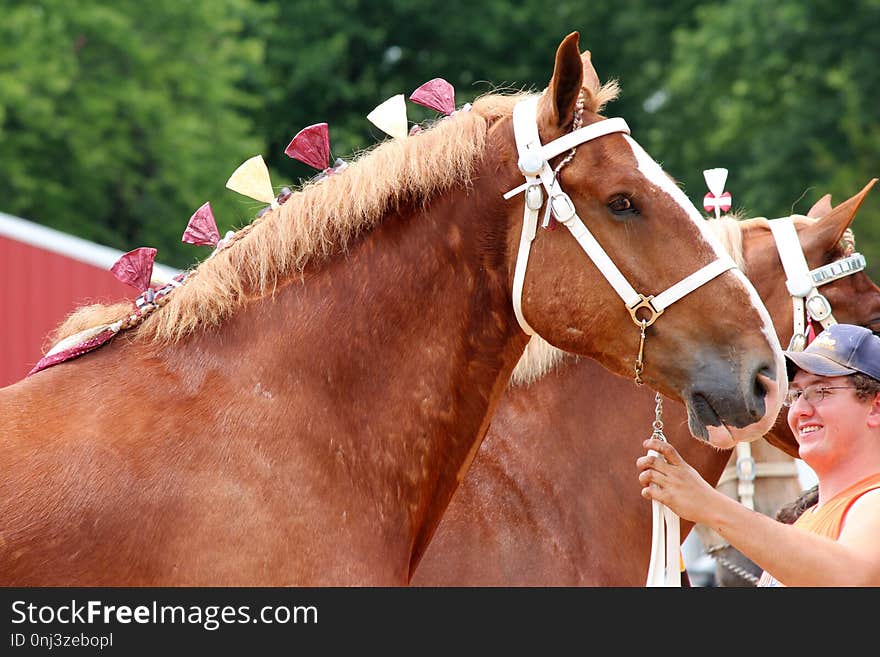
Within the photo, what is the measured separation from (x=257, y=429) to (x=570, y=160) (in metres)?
1.19

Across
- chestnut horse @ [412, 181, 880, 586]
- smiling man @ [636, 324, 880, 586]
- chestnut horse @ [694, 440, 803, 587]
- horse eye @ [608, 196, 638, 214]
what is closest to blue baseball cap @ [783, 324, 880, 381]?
smiling man @ [636, 324, 880, 586]

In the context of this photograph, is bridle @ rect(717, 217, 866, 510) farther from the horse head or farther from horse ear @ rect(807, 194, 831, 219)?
the horse head

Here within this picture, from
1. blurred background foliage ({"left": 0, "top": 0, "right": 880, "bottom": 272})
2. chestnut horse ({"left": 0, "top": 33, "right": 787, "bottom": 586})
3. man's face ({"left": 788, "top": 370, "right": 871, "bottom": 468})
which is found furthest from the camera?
blurred background foliage ({"left": 0, "top": 0, "right": 880, "bottom": 272})

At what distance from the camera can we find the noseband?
317cm

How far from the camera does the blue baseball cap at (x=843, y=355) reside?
3029mm

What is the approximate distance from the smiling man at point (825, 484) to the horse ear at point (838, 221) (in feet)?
4.03

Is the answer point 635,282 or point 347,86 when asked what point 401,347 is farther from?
point 347,86

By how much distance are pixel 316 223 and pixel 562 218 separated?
0.72 metres

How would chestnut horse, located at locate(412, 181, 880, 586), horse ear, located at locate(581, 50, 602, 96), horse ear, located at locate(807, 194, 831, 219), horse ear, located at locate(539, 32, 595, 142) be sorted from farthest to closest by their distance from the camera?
horse ear, located at locate(807, 194, 831, 219) → chestnut horse, located at locate(412, 181, 880, 586) → horse ear, located at locate(581, 50, 602, 96) → horse ear, located at locate(539, 32, 595, 142)

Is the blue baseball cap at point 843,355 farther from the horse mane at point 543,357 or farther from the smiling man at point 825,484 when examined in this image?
the horse mane at point 543,357

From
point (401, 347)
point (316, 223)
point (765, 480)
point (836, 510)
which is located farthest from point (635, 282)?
point (765, 480)

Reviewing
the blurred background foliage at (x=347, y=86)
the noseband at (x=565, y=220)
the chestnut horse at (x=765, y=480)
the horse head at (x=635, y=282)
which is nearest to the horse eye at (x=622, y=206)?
the horse head at (x=635, y=282)
